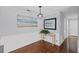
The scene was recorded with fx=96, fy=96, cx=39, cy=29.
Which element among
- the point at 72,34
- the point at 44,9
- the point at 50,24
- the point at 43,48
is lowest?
the point at 43,48

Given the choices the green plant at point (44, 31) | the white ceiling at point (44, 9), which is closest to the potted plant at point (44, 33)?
the green plant at point (44, 31)

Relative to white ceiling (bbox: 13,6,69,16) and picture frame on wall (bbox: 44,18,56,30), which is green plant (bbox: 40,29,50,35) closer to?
picture frame on wall (bbox: 44,18,56,30)

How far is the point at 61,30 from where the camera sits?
5.54ft

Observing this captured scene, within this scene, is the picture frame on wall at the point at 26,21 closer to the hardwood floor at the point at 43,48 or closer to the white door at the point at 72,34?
the hardwood floor at the point at 43,48

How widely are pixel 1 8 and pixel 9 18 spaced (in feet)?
0.67

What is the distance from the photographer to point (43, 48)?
167cm

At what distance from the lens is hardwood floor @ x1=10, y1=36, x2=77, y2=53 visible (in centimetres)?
165

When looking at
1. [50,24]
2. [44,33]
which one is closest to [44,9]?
[50,24]

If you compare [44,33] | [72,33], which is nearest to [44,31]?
[44,33]

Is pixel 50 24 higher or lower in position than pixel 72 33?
higher

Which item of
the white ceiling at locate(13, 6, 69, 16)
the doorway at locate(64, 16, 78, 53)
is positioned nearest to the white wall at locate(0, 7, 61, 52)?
the white ceiling at locate(13, 6, 69, 16)

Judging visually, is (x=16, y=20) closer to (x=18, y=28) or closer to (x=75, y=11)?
(x=18, y=28)

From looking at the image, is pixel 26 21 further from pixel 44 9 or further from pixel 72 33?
pixel 72 33
